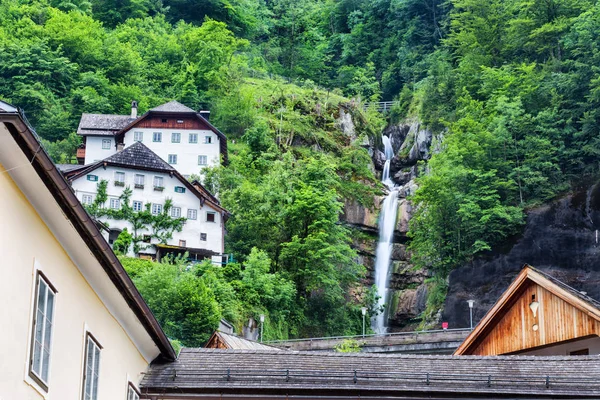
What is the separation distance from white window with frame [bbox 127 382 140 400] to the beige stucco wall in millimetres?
171

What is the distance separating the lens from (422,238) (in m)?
74.9

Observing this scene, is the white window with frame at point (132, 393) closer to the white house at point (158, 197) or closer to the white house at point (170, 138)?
the white house at point (158, 197)

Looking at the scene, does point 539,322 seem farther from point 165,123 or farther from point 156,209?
point 165,123

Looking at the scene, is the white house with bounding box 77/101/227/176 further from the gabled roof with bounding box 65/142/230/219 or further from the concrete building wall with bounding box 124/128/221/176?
the gabled roof with bounding box 65/142/230/219

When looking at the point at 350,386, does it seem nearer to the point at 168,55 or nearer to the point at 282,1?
the point at 168,55

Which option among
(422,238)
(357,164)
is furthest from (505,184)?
(357,164)

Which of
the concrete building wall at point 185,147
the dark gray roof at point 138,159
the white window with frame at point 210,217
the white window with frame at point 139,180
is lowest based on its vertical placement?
the white window with frame at point 210,217

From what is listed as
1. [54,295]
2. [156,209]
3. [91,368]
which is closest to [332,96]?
[156,209]

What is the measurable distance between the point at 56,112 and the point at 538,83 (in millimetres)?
40831

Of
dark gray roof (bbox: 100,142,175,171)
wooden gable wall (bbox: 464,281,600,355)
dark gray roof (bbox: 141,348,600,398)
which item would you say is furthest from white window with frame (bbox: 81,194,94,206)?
dark gray roof (bbox: 141,348,600,398)

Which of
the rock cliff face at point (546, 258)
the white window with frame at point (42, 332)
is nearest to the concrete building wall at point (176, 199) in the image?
the rock cliff face at point (546, 258)

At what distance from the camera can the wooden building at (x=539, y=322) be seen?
74.8 feet

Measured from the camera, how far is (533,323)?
24.5 m

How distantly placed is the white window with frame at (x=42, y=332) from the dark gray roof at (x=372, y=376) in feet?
14.4
